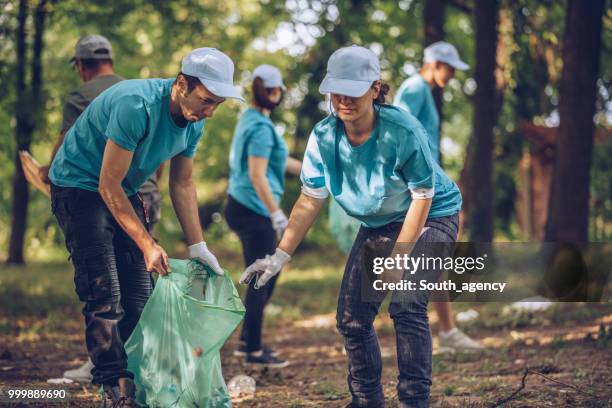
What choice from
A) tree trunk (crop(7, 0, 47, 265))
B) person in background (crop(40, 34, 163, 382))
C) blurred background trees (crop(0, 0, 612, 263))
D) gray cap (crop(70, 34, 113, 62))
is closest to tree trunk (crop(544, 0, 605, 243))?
blurred background trees (crop(0, 0, 612, 263))

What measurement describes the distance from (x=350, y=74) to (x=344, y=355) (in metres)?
3.43

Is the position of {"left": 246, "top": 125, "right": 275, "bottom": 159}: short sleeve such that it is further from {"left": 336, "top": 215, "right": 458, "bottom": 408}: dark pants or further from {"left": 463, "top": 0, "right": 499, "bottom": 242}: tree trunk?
{"left": 463, "top": 0, "right": 499, "bottom": 242}: tree trunk

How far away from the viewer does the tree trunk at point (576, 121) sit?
8.23m

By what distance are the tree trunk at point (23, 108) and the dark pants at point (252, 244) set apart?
16.9ft

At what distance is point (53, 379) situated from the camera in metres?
5.45

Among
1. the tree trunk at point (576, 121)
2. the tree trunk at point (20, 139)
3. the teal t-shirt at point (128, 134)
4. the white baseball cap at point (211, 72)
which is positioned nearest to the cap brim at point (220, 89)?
the white baseball cap at point (211, 72)

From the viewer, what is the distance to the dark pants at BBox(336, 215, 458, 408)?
3.86m

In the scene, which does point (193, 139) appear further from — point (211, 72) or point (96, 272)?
point (96, 272)

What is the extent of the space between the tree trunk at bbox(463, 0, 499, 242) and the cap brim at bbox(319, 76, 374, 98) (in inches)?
277

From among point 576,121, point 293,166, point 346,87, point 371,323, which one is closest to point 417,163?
point 346,87

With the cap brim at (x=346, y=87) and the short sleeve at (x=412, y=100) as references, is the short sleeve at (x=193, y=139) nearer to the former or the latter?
the cap brim at (x=346, y=87)

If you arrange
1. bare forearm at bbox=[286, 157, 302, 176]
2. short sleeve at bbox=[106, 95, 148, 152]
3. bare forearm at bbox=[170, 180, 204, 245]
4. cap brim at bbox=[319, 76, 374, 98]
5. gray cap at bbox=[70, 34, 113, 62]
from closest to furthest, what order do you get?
cap brim at bbox=[319, 76, 374, 98]
short sleeve at bbox=[106, 95, 148, 152]
bare forearm at bbox=[170, 180, 204, 245]
gray cap at bbox=[70, 34, 113, 62]
bare forearm at bbox=[286, 157, 302, 176]

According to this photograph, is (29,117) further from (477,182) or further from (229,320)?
(229,320)

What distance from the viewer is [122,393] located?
4.16 m
